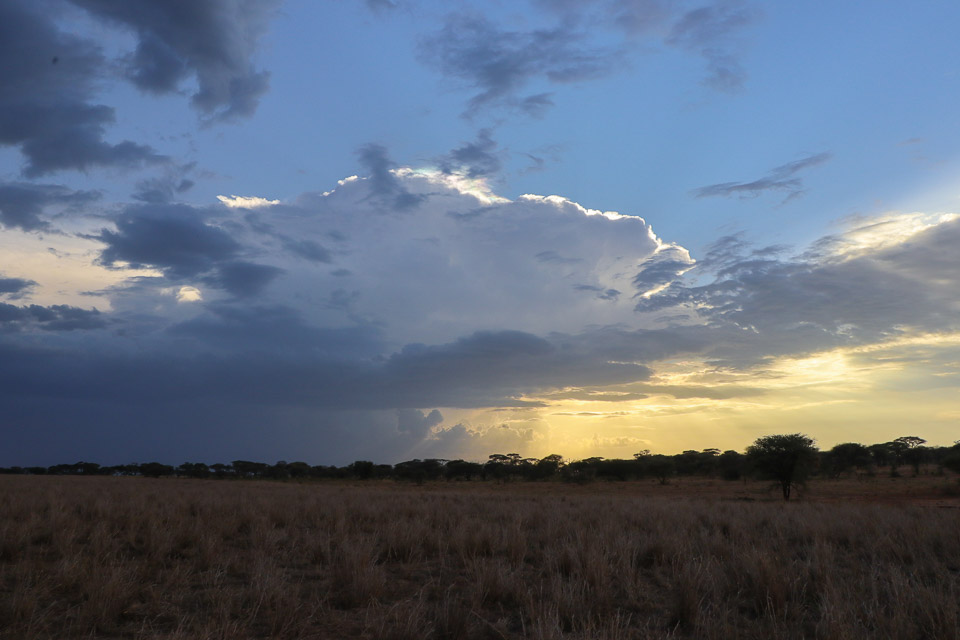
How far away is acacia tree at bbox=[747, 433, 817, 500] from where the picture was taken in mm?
40031

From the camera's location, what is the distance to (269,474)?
96.8 m

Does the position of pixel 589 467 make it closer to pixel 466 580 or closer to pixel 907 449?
pixel 907 449

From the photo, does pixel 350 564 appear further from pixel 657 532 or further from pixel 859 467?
pixel 859 467

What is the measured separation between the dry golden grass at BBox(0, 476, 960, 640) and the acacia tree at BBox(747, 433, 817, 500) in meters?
29.5

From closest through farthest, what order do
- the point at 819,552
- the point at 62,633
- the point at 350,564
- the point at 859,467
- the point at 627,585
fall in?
1. the point at 62,633
2. the point at 627,585
3. the point at 350,564
4. the point at 819,552
5. the point at 859,467

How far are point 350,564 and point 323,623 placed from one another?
6.84ft

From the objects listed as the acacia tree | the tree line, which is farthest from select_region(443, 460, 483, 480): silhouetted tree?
the acacia tree

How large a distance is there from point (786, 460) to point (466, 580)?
3829 centimetres

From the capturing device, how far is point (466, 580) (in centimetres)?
874

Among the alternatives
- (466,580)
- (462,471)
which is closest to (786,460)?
(466,580)

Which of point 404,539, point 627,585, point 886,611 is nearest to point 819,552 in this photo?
point 886,611

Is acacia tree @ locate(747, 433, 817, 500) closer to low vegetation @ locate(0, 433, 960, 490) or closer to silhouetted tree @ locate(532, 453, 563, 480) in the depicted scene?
low vegetation @ locate(0, 433, 960, 490)

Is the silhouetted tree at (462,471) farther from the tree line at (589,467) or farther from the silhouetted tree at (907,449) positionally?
the silhouetted tree at (907,449)

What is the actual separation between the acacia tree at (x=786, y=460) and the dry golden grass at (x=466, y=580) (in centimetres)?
2950
